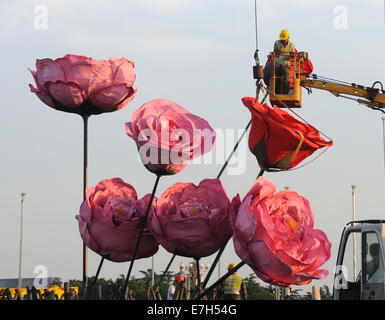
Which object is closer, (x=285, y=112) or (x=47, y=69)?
(x=285, y=112)

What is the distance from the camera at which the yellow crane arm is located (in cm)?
1955

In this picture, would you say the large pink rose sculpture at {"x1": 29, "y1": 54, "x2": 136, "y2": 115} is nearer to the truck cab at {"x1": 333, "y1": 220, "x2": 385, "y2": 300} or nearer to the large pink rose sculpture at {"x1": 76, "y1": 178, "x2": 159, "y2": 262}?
the large pink rose sculpture at {"x1": 76, "y1": 178, "x2": 159, "y2": 262}

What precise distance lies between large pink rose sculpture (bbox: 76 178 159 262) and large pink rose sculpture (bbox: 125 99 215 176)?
0.49 feet

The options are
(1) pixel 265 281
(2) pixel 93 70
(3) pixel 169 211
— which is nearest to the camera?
(1) pixel 265 281

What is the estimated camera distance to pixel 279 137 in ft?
5.68

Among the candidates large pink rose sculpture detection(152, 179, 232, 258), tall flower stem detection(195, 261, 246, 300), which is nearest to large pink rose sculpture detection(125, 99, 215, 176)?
large pink rose sculpture detection(152, 179, 232, 258)

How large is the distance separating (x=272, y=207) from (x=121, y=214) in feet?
1.34

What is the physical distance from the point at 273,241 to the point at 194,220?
0.21 meters

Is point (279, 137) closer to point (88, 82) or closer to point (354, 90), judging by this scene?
point (88, 82)
